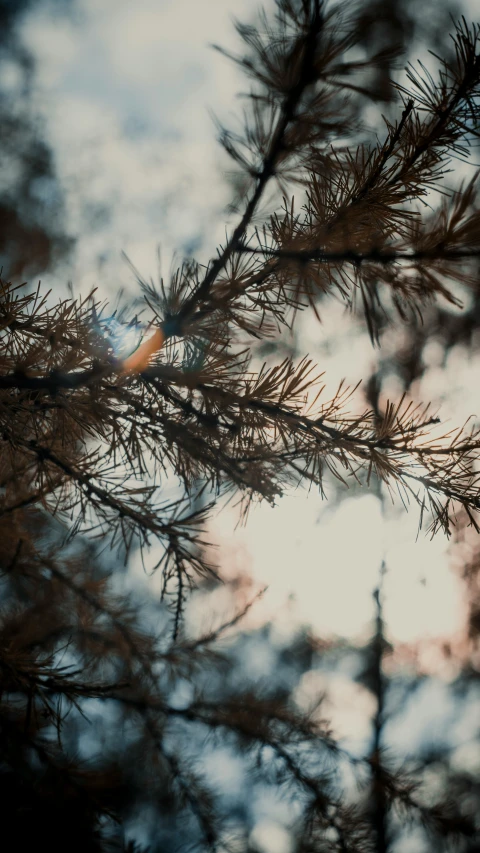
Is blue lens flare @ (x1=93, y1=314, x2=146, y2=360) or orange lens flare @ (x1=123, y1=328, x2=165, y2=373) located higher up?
blue lens flare @ (x1=93, y1=314, x2=146, y2=360)

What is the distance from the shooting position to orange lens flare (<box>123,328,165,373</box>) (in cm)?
48

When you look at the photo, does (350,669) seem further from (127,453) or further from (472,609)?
(127,453)

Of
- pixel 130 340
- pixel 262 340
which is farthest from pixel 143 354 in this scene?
pixel 262 340

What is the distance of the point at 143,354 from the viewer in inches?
19.1

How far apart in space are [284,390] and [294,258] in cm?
16

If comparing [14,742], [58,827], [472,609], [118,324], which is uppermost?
[472,609]

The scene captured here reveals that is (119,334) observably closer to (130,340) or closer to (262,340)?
(130,340)

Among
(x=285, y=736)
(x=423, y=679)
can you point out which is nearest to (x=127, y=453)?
(x=285, y=736)

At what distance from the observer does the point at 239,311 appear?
0.53 m

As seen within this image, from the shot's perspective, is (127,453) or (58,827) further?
(58,827)

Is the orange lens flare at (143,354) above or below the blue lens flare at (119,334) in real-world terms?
below

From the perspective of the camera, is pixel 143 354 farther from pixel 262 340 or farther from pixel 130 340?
pixel 262 340

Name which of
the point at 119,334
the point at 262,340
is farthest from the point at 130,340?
the point at 262,340

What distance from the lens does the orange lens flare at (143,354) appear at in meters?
0.48
